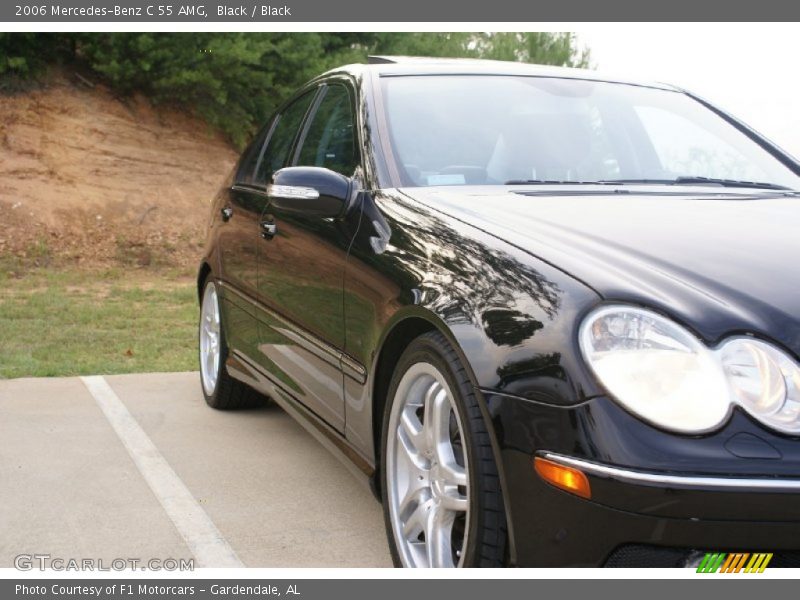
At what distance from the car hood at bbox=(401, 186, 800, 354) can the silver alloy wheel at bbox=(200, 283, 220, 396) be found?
235cm

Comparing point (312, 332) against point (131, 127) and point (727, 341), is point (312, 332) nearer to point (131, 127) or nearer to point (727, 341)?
point (727, 341)

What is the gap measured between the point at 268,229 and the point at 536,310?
2.07 metres

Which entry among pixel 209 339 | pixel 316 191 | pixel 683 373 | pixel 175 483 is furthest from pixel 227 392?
pixel 683 373

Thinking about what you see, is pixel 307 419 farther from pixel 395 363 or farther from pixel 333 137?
pixel 333 137

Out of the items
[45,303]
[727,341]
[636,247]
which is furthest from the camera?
[45,303]

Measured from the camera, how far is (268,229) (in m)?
4.20

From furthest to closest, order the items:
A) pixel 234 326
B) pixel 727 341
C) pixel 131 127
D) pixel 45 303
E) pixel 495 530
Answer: pixel 131 127, pixel 45 303, pixel 234 326, pixel 495 530, pixel 727 341

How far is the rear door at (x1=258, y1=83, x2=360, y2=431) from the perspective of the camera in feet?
11.3

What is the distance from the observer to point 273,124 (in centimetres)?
511

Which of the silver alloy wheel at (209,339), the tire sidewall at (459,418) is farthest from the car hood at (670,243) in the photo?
the silver alloy wheel at (209,339)

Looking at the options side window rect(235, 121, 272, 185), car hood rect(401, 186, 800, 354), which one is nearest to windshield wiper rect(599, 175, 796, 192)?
car hood rect(401, 186, 800, 354)

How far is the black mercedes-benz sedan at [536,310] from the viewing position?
6.87 ft
